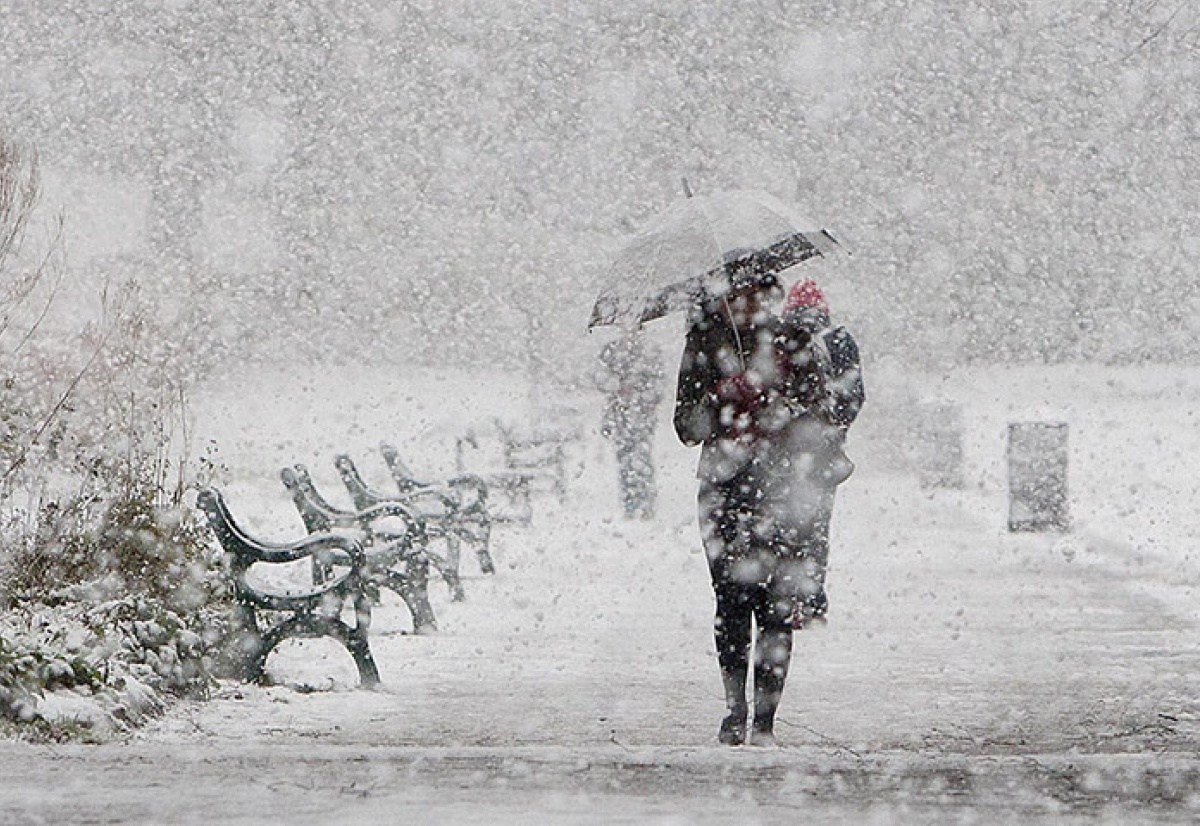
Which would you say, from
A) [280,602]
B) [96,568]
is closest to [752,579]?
[280,602]

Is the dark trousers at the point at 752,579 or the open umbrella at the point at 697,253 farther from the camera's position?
the open umbrella at the point at 697,253

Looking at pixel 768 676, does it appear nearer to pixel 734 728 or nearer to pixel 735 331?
pixel 734 728

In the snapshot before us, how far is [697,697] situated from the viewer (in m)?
7.86

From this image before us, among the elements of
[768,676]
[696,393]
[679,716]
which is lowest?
[679,716]

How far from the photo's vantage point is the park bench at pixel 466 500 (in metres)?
12.2

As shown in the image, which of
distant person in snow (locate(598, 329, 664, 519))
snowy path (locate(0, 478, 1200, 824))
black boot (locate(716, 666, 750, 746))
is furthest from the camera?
distant person in snow (locate(598, 329, 664, 519))

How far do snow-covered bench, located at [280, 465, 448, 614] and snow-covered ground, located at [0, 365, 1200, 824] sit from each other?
222mm

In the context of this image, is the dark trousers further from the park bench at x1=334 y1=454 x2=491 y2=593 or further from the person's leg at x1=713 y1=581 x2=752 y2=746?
the park bench at x1=334 y1=454 x2=491 y2=593

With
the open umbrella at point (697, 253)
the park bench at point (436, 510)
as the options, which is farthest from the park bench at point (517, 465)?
the open umbrella at point (697, 253)

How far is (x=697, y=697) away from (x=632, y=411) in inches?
401

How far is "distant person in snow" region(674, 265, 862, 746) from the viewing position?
628 centimetres

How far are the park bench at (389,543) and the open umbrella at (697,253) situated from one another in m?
2.54

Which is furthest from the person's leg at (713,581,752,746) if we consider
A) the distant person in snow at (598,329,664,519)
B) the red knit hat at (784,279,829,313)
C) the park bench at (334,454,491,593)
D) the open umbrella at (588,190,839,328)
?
the distant person in snow at (598,329,664,519)

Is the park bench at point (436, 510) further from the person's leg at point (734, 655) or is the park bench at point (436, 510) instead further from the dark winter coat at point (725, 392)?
the dark winter coat at point (725, 392)
